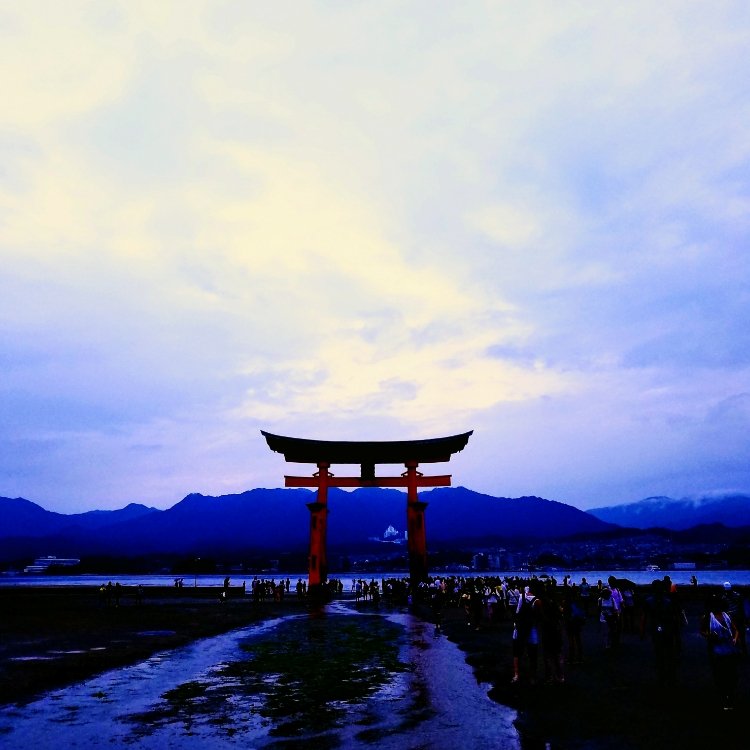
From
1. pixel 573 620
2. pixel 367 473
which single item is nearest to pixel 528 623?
pixel 573 620

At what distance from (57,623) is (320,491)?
1707 cm

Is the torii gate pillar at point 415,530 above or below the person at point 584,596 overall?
above

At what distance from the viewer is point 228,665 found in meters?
14.9

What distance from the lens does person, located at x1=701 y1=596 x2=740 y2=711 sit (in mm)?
8523

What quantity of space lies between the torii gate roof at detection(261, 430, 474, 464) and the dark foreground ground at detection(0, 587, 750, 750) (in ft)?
46.6

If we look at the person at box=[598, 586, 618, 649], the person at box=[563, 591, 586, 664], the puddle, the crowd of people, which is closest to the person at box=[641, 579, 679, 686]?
the crowd of people

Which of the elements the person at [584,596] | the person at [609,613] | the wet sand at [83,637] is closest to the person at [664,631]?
the person at [584,596]

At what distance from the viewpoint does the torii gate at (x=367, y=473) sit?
39.9m

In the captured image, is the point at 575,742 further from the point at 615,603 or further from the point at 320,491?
the point at 320,491

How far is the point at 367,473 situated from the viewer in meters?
41.9

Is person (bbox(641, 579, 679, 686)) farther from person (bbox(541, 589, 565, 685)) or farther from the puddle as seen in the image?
the puddle

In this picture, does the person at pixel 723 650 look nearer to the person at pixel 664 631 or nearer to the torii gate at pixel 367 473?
the person at pixel 664 631

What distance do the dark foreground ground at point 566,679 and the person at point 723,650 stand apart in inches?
11.2

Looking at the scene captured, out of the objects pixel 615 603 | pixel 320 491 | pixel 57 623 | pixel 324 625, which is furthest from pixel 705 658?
pixel 320 491
